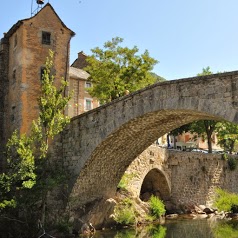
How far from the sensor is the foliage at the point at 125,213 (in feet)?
59.6

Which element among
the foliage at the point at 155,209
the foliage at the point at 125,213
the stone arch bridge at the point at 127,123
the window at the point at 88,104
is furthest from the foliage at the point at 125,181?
the window at the point at 88,104

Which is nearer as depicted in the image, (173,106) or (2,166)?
(173,106)

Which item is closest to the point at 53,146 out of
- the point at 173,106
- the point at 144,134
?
the point at 144,134

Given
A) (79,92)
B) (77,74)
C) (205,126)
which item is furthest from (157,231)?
(77,74)

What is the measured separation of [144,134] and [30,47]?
659 cm

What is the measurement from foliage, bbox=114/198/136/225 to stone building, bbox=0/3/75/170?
18.7 feet

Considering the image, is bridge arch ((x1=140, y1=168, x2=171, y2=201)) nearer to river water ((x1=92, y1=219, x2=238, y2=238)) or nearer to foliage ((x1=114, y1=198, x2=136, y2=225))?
river water ((x1=92, y1=219, x2=238, y2=238))

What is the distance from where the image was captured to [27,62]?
17.8 meters

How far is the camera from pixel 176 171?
80.6 feet

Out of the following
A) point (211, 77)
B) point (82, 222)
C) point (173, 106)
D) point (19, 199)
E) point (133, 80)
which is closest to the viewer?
point (211, 77)

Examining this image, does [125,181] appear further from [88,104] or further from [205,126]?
[88,104]

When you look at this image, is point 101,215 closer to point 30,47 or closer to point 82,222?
point 82,222

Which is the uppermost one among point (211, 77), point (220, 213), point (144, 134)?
point (211, 77)

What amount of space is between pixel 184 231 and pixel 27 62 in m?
10.4
